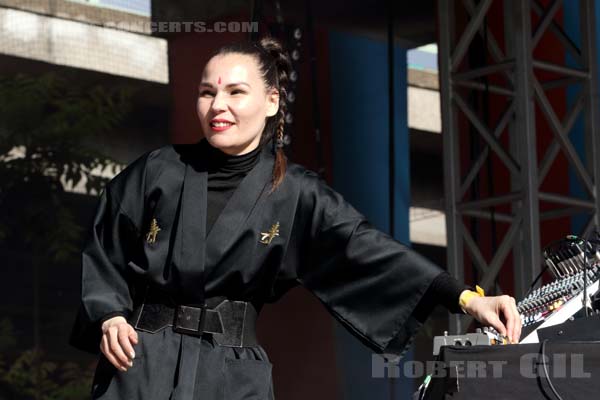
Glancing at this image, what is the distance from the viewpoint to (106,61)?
5184mm

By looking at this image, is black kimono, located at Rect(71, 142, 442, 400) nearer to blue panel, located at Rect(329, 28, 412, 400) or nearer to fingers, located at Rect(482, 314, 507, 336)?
fingers, located at Rect(482, 314, 507, 336)

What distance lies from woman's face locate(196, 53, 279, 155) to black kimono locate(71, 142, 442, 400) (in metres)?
0.07

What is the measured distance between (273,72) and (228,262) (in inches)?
15.2

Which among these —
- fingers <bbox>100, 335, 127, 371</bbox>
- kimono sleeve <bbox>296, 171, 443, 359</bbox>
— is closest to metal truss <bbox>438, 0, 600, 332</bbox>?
kimono sleeve <bbox>296, 171, 443, 359</bbox>

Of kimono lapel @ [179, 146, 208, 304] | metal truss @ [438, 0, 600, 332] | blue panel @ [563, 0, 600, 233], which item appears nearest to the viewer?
kimono lapel @ [179, 146, 208, 304]

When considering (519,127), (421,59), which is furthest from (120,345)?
(421,59)

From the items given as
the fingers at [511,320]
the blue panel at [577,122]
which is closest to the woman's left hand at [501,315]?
the fingers at [511,320]

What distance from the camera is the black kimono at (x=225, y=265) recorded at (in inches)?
85.1

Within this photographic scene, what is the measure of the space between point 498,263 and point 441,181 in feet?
3.83

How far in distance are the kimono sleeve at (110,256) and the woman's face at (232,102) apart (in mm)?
161

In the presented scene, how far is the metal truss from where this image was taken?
4.87m

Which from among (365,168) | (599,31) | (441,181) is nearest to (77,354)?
(365,168)

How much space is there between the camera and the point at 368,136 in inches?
232

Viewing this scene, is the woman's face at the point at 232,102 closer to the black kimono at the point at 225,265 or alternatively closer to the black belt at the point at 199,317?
the black kimono at the point at 225,265
